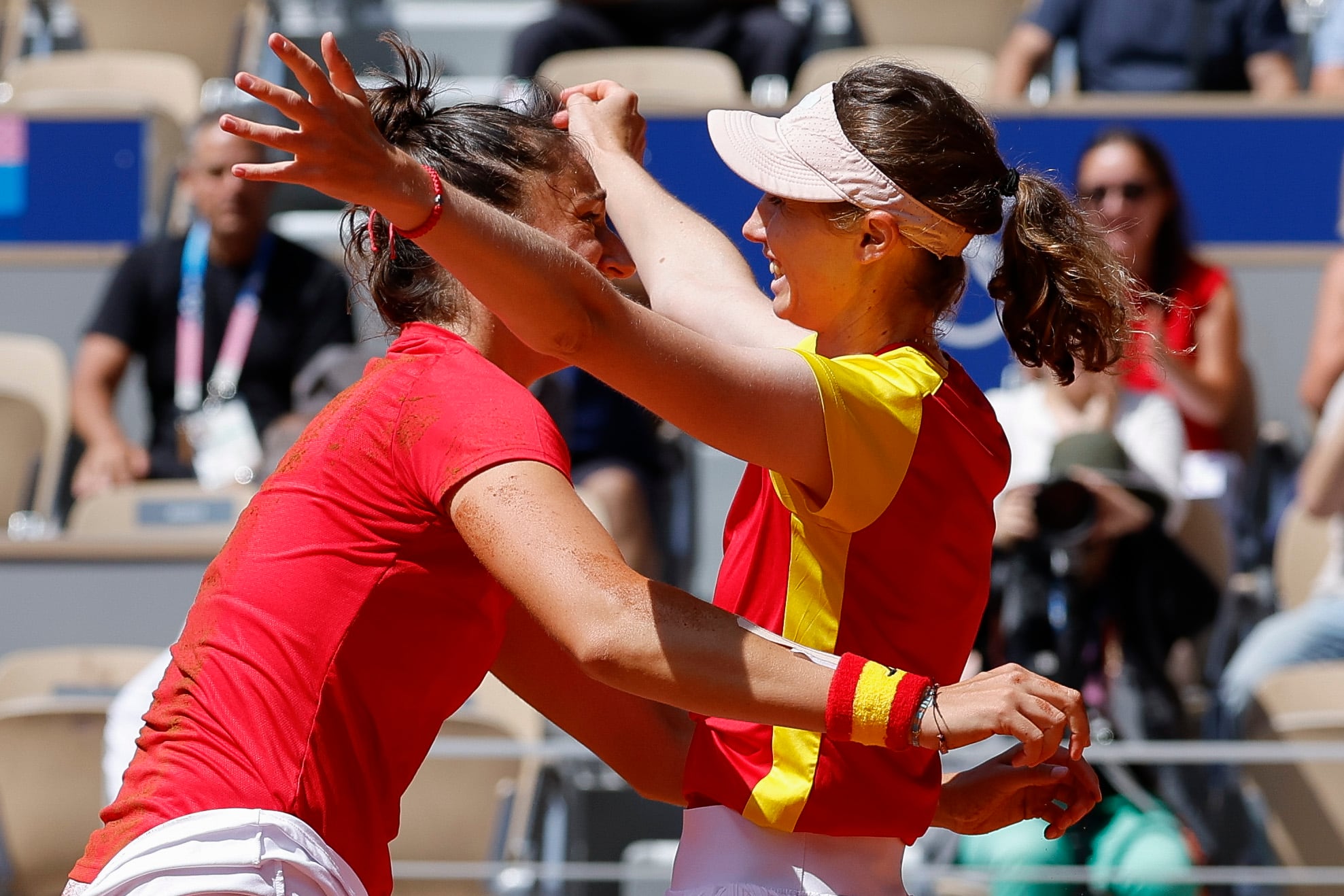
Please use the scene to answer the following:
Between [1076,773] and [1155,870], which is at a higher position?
[1076,773]

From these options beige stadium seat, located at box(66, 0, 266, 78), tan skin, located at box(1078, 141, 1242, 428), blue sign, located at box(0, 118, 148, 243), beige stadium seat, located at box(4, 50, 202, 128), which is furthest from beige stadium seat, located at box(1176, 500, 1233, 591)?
beige stadium seat, located at box(66, 0, 266, 78)

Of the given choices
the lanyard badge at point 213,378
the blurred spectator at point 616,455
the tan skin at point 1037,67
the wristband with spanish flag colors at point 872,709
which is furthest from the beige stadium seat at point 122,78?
the wristband with spanish flag colors at point 872,709

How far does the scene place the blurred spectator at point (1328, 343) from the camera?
13.6 ft

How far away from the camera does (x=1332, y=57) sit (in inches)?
210

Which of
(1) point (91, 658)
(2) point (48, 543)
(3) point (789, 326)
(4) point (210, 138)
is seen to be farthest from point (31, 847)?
(3) point (789, 326)

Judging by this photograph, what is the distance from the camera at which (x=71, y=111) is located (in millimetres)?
5387

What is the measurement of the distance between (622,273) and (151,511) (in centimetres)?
291

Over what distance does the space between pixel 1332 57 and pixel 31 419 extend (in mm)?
4402

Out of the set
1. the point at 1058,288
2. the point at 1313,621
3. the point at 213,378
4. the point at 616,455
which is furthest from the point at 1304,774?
the point at 213,378

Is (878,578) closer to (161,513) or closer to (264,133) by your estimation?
(264,133)

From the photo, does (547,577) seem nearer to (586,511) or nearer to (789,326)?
(586,511)

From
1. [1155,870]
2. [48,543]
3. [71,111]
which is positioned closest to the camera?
[1155,870]

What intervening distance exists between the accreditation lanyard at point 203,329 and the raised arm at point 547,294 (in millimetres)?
3606

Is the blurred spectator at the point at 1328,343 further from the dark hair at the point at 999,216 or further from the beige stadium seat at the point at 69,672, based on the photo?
the beige stadium seat at the point at 69,672
